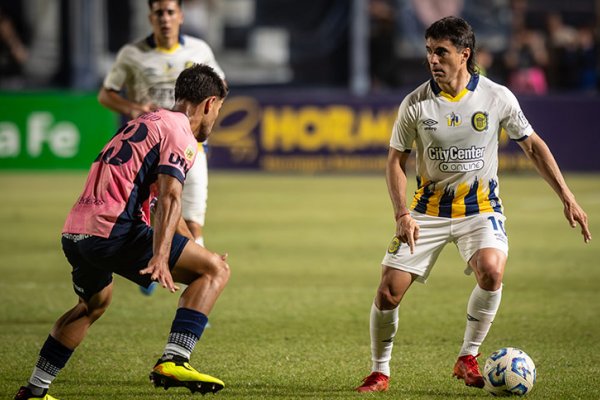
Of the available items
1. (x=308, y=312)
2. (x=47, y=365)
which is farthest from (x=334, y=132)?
(x=47, y=365)

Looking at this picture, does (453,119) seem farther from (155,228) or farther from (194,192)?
(194,192)

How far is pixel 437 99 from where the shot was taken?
6516 mm

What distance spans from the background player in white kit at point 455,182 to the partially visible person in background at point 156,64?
111 inches

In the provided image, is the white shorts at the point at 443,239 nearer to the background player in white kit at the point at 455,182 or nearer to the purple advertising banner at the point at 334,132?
the background player in white kit at the point at 455,182

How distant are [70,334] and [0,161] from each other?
15.9 m

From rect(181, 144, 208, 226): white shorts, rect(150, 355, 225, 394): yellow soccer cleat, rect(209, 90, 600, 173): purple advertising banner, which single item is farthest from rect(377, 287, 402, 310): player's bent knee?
rect(209, 90, 600, 173): purple advertising banner

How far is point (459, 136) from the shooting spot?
6.50 meters

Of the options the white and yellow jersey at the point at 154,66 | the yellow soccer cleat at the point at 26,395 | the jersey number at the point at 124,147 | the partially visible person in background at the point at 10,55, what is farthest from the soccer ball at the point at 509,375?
the partially visible person in background at the point at 10,55

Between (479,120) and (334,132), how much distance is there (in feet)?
48.2

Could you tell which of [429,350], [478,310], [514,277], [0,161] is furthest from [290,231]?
[0,161]

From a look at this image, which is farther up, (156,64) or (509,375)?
(156,64)

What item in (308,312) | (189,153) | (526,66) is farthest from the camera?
(526,66)

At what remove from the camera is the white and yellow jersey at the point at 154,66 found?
925 centimetres

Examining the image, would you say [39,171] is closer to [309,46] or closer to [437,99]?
[309,46]
